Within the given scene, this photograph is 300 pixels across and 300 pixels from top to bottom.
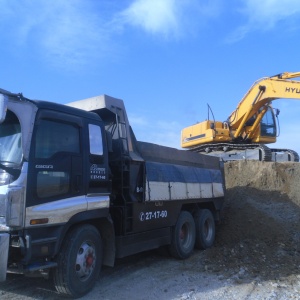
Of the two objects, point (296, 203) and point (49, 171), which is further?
point (296, 203)

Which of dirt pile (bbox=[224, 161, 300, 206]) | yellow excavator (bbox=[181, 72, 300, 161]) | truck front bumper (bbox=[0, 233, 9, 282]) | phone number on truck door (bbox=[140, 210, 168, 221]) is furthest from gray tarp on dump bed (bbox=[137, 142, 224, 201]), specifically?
yellow excavator (bbox=[181, 72, 300, 161])

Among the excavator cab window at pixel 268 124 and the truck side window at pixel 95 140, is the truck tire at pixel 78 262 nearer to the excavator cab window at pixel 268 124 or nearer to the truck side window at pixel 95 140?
the truck side window at pixel 95 140

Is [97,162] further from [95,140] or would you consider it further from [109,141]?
[109,141]

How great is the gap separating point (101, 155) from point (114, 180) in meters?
0.85

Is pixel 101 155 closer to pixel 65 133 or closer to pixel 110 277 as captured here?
pixel 65 133

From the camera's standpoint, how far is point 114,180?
279 inches

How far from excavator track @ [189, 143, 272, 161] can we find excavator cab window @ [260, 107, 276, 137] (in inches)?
58.8

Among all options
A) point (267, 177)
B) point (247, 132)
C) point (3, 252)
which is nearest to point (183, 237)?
point (3, 252)

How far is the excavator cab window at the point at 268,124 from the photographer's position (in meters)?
20.3

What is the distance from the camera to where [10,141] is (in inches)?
205

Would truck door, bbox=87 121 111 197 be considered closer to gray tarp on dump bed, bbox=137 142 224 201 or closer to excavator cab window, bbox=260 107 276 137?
gray tarp on dump bed, bbox=137 142 224 201

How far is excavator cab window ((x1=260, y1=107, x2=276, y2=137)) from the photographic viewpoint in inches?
800

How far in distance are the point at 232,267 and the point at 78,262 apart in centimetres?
371

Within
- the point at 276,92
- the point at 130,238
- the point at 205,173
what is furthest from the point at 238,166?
the point at 130,238
